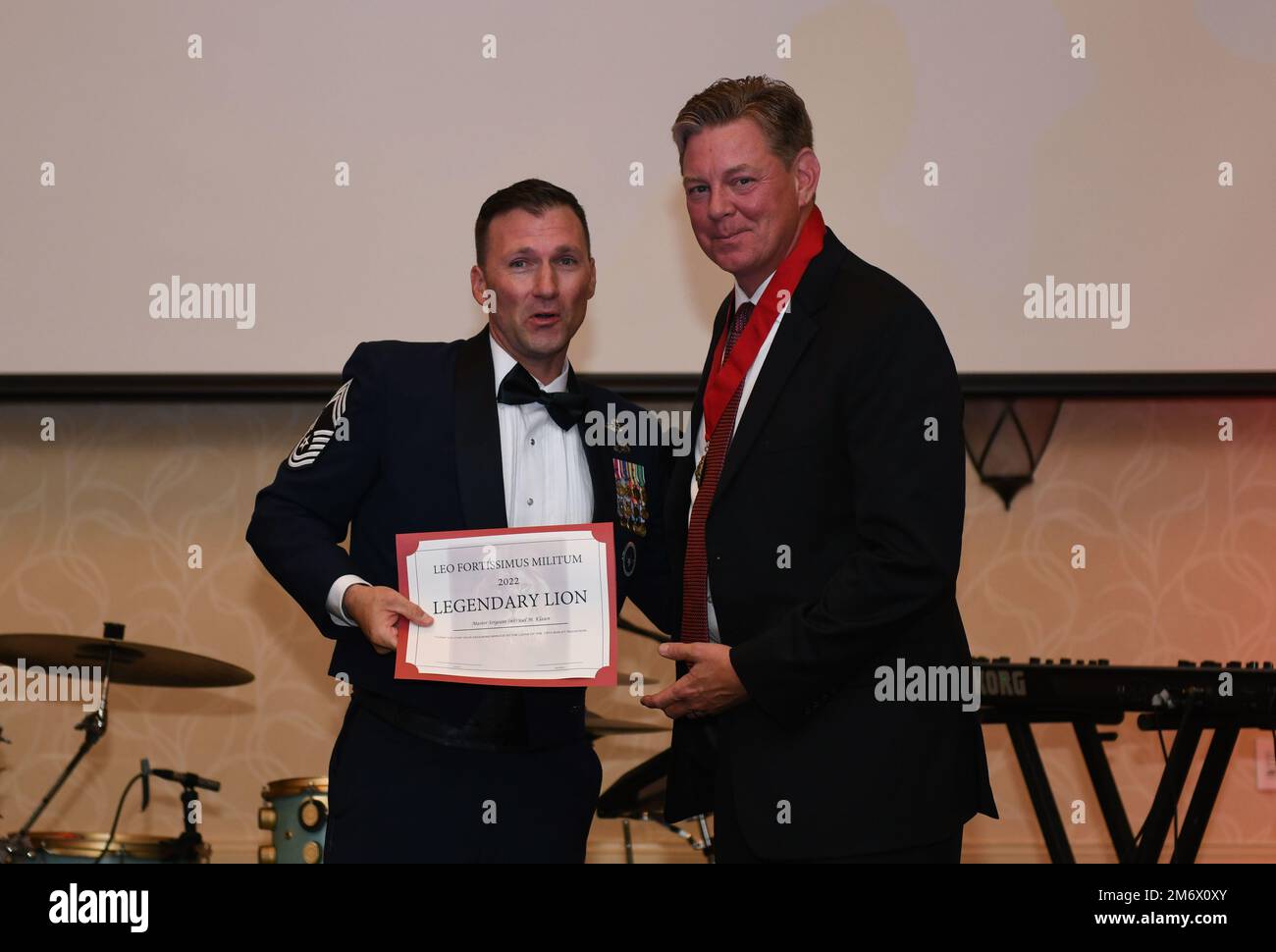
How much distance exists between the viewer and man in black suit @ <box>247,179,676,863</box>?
181cm

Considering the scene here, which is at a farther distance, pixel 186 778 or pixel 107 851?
pixel 186 778

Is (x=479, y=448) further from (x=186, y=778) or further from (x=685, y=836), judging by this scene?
(x=186, y=778)

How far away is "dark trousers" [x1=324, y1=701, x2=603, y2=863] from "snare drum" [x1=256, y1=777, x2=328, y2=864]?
1184 mm

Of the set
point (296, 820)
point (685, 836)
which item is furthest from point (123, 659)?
point (685, 836)

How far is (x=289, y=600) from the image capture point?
352cm

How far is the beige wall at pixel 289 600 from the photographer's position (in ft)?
11.4

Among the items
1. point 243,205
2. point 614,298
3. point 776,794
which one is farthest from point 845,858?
point 243,205

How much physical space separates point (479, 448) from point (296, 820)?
150cm

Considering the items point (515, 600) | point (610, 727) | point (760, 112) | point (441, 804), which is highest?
point (760, 112)

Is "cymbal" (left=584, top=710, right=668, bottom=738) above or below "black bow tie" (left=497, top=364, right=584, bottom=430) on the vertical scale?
below

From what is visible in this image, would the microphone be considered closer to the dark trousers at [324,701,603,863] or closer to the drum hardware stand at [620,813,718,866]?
the drum hardware stand at [620,813,718,866]

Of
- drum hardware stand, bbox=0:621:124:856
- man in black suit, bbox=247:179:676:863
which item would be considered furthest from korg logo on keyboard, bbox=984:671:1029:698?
drum hardware stand, bbox=0:621:124:856

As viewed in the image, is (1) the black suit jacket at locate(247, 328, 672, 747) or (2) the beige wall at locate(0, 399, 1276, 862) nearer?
(1) the black suit jacket at locate(247, 328, 672, 747)

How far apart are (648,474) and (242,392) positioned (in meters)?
1.49
